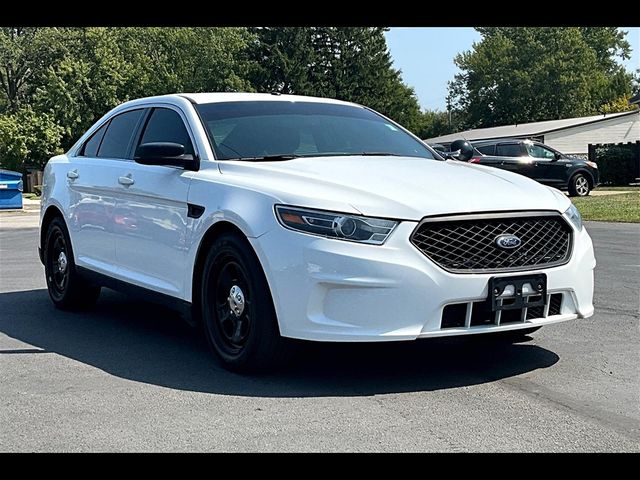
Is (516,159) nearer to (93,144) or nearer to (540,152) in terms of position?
(540,152)

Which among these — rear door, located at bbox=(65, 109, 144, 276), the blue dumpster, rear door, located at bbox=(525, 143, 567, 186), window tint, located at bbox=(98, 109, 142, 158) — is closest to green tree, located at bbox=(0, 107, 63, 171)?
the blue dumpster

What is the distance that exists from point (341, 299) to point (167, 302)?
64.7 inches

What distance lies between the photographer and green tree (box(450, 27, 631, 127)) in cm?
7912

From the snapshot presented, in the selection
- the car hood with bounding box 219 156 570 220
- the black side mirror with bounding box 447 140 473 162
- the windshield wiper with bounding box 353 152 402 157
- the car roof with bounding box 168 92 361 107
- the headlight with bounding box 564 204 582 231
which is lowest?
the headlight with bounding box 564 204 582 231

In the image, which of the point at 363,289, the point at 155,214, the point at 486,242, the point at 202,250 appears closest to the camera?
the point at 363,289

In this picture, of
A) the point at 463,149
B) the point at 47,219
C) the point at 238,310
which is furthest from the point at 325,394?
the point at 47,219

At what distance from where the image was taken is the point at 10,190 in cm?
2694

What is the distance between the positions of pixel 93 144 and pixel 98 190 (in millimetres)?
816

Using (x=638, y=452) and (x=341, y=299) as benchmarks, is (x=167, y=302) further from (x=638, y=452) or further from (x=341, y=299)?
(x=638, y=452)

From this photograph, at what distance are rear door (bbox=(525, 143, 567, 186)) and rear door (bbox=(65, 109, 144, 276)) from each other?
21604 millimetres

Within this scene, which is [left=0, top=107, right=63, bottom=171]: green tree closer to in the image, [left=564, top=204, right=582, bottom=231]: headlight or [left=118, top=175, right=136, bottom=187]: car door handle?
[left=118, top=175, right=136, bottom=187]: car door handle

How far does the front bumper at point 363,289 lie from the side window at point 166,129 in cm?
165

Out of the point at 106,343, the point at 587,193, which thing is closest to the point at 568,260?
the point at 106,343

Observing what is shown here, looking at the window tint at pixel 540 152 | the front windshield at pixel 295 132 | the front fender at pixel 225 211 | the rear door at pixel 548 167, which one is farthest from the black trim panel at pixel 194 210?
the window tint at pixel 540 152
